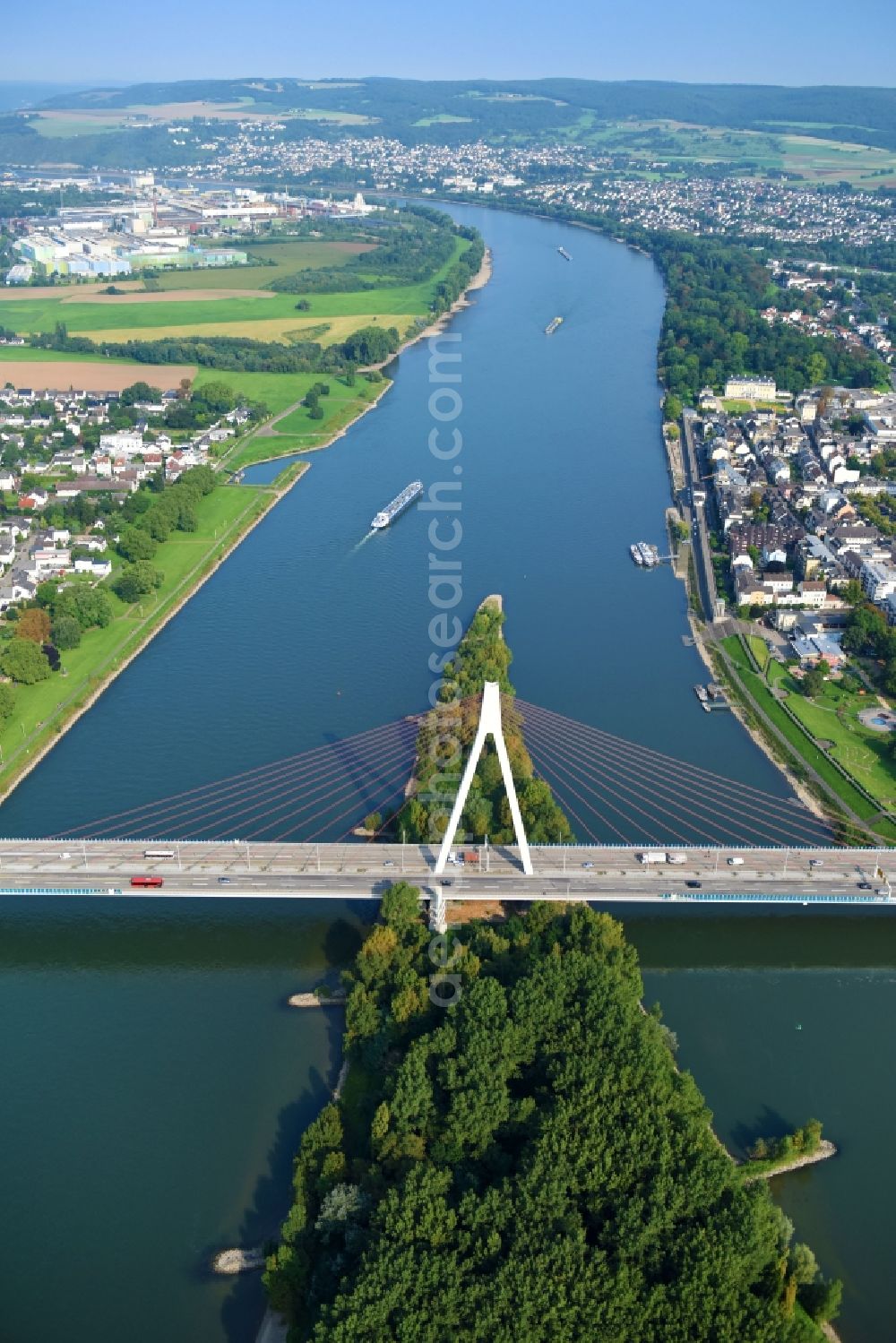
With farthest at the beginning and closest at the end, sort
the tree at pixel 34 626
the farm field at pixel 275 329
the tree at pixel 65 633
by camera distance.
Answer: the farm field at pixel 275 329 → the tree at pixel 65 633 → the tree at pixel 34 626

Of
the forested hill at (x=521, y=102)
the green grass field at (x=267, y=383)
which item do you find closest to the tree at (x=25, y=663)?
the green grass field at (x=267, y=383)

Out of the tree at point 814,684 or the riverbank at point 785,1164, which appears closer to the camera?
the riverbank at point 785,1164

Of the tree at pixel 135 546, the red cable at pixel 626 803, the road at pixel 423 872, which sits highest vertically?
the tree at pixel 135 546

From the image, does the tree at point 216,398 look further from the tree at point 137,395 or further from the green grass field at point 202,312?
the green grass field at point 202,312

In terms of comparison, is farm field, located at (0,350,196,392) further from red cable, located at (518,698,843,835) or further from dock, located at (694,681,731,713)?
red cable, located at (518,698,843,835)

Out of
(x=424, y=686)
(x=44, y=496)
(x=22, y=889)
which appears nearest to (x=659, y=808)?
(x=424, y=686)

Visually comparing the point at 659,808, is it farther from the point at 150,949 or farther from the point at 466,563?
the point at 466,563
